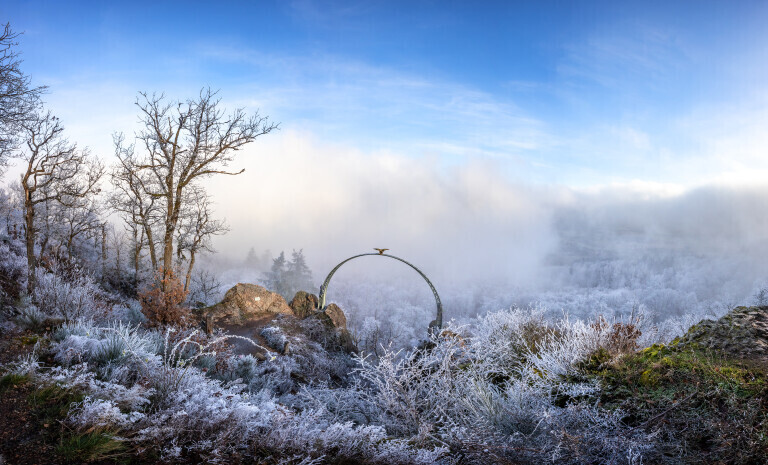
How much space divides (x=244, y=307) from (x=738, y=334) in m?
12.3

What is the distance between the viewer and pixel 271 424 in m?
3.87

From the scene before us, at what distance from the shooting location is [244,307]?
1351cm

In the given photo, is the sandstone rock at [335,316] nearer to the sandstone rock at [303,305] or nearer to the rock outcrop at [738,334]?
the sandstone rock at [303,305]

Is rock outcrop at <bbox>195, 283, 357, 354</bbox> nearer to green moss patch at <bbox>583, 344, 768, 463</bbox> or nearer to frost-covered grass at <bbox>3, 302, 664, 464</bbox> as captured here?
frost-covered grass at <bbox>3, 302, 664, 464</bbox>

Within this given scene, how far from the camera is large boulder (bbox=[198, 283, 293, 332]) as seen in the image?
12844 mm

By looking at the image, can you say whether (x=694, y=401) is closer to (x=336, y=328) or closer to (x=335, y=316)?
(x=336, y=328)

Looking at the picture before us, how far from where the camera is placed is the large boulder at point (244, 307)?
1284 cm

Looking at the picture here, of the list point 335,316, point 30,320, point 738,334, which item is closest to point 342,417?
point 30,320

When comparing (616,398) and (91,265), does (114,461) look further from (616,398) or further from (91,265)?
(91,265)

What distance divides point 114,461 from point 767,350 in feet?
25.0

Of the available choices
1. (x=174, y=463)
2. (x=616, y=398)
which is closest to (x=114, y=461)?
(x=174, y=463)

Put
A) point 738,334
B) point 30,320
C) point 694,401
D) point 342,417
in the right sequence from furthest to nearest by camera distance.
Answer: point 30,320 → point 738,334 → point 342,417 → point 694,401

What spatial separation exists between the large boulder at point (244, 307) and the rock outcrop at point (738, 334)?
11.3 m

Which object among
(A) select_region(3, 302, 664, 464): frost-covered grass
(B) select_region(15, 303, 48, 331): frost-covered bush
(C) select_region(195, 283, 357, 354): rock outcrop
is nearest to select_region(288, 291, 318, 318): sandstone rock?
(C) select_region(195, 283, 357, 354): rock outcrop
